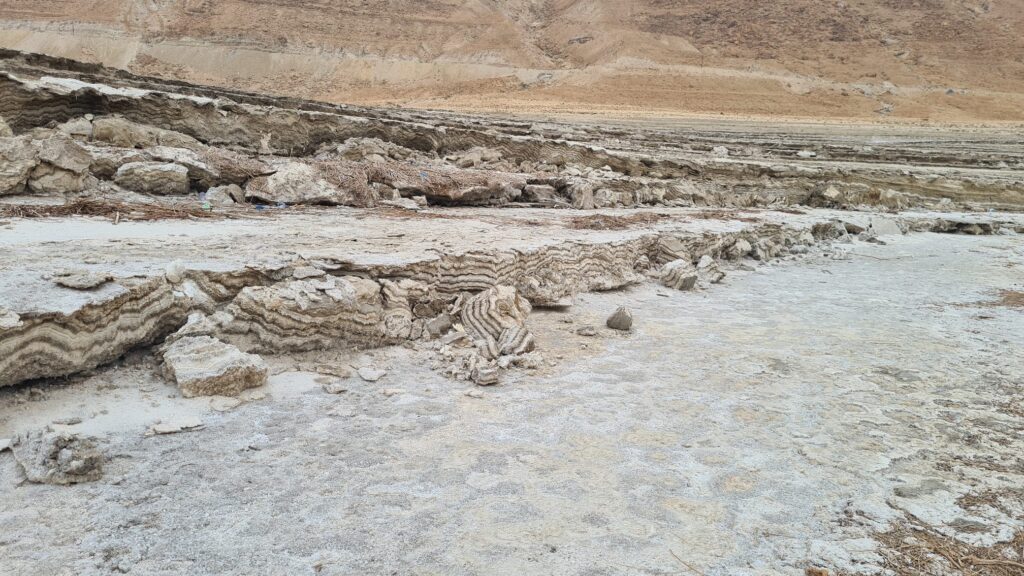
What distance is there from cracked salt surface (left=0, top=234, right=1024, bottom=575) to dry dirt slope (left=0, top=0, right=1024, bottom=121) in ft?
82.5

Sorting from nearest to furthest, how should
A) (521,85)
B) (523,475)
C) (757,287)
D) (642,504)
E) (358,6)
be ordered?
(642,504)
(523,475)
(757,287)
(521,85)
(358,6)

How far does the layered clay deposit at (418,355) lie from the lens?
6.90 ft

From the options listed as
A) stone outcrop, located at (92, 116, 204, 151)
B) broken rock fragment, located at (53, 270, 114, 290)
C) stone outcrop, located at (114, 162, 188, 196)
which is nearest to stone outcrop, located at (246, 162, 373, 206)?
stone outcrop, located at (114, 162, 188, 196)

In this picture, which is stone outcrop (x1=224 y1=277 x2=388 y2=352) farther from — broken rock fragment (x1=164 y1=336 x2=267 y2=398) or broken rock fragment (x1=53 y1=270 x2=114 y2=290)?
broken rock fragment (x1=53 y1=270 x2=114 y2=290)

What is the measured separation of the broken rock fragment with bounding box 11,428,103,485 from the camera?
2.06m

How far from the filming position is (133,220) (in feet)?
15.0

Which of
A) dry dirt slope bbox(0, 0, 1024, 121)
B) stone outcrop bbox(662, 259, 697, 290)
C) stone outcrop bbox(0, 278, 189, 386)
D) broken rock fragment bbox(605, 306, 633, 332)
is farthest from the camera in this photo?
dry dirt slope bbox(0, 0, 1024, 121)

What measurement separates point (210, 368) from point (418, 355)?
1.15 metres

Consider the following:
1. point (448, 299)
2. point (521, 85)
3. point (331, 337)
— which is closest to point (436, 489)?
point (331, 337)

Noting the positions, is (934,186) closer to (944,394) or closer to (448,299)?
(944,394)

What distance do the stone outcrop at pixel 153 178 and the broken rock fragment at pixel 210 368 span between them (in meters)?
3.67

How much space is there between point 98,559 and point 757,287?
5.61m

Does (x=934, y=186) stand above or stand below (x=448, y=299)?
above

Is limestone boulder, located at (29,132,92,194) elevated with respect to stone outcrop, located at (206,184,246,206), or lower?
elevated
